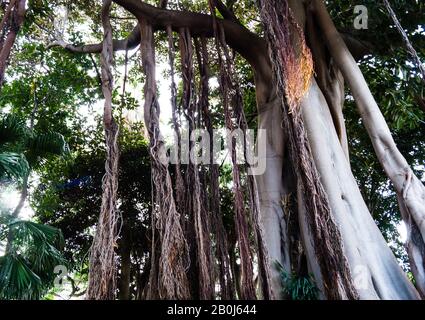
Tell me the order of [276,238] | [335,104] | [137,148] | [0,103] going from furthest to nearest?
[137,148]
[0,103]
[335,104]
[276,238]

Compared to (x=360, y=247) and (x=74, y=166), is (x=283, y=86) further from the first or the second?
(x=74, y=166)

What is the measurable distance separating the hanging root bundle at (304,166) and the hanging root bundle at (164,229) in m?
0.93

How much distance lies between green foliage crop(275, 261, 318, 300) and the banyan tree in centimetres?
4

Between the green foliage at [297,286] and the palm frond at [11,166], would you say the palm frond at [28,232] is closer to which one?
the palm frond at [11,166]

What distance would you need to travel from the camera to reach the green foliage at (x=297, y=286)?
9.36 ft

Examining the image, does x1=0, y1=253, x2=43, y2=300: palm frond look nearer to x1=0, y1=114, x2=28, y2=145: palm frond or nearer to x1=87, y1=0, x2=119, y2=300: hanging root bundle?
x1=87, y1=0, x2=119, y2=300: hanging root bundle

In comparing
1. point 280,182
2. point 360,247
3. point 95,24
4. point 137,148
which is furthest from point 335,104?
point 95,24

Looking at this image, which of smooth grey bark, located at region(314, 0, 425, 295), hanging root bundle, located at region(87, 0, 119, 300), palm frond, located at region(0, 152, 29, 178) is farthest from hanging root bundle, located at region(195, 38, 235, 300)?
palm frond, located at region(0, 152, 29, 178)

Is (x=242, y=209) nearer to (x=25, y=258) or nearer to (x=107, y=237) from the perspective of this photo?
(x=107, y=237)

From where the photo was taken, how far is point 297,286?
2.89m

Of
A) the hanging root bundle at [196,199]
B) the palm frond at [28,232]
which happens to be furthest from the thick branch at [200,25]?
the palm frond at [28,232]

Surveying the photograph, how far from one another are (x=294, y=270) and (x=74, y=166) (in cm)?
392

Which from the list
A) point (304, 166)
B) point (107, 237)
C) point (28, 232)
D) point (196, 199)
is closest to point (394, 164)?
point (304, 166)

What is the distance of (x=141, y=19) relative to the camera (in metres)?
3.70
